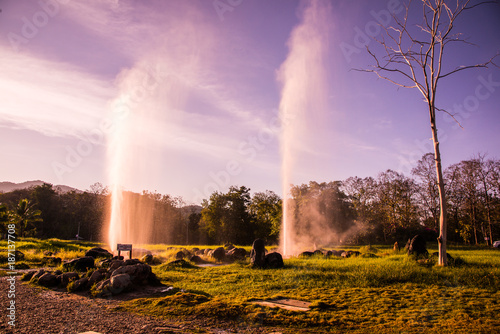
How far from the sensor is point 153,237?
55.8m

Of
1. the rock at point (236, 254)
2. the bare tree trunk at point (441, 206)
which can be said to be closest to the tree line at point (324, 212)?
the rock at point (236, 254)

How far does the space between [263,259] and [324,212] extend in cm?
1647

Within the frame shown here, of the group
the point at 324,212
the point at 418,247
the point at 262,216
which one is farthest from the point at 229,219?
the point at 418,247

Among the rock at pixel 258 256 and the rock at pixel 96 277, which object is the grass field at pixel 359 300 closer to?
the rock at pixel 96 277

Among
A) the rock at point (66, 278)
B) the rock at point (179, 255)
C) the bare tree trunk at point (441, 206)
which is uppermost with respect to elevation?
the bare tree trunk at point (441, 206)

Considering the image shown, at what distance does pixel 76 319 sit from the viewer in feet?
22.0

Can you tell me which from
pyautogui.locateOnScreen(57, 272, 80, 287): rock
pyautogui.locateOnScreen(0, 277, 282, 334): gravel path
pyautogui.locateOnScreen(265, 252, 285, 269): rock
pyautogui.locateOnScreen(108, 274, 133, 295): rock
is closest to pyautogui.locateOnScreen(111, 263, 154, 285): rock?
pyautogui.locateOnScreen(108, 274, 133, 295): rock

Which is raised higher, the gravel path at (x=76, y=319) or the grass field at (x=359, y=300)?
the grass field at (x=359, y=300)

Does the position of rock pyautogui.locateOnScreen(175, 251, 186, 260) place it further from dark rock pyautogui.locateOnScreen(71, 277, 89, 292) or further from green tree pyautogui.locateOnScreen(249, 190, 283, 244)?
green tree pyautogui.locateOnScreen(249, 190, 283, 244)

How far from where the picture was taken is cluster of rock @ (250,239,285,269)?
15320 millimetres

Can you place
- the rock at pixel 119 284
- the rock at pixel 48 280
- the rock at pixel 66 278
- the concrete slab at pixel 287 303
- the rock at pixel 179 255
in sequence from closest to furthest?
the concrete slab at pixel 287 303, the rock at pixel 119 284, the rock at pixel 66 278, the rock at pixel 48 280, the rock at pixel 179 255

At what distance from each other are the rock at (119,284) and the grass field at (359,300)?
1311mm

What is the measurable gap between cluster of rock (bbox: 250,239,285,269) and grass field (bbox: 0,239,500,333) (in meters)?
3.14

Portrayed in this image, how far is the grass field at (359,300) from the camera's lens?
19.6ft
